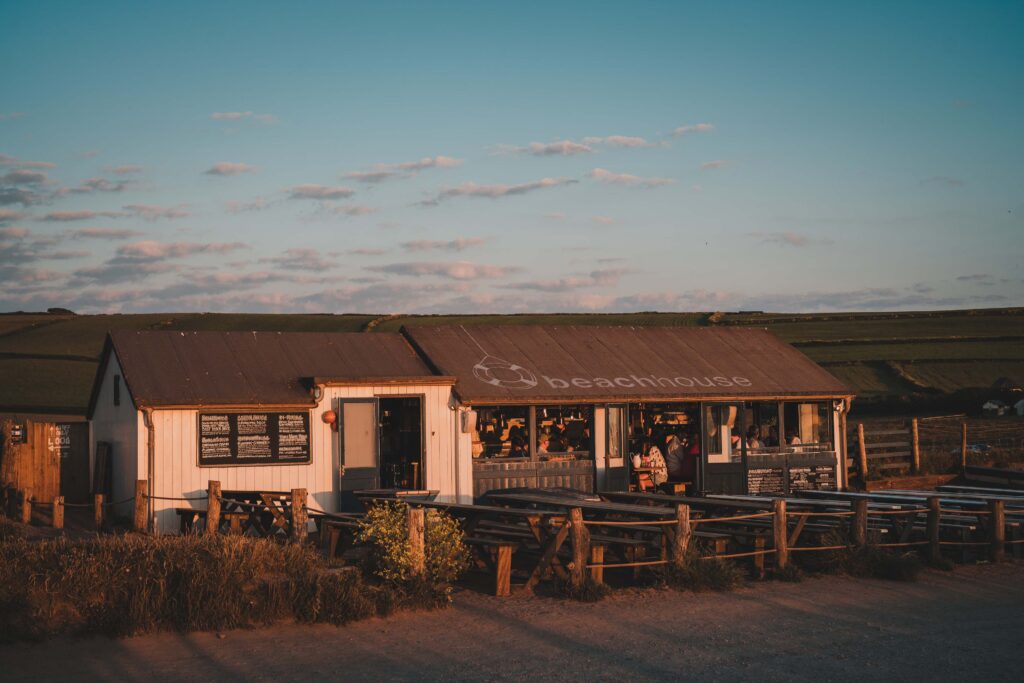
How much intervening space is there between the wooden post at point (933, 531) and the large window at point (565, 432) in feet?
23.4

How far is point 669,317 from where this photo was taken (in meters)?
67.0

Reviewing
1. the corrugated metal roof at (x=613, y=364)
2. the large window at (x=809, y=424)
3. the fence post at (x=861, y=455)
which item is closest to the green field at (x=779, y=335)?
the fence post at (x=861, y=455)

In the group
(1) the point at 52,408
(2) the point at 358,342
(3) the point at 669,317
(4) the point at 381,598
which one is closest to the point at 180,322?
(1) the point at 52,408

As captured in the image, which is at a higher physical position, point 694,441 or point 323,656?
point 694,441

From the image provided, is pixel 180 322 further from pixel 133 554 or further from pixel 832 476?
pixel 133 554

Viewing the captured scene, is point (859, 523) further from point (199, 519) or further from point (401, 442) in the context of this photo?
point (199, 519)

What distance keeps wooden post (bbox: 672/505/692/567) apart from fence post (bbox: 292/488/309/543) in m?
4.81

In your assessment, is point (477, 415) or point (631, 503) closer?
point (631, 503)

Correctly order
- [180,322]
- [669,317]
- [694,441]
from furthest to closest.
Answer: [669,317], [180,322], [694,441]

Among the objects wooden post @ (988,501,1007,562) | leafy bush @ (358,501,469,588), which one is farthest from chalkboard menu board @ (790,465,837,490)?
leafy bush @ (358,501,469,588)

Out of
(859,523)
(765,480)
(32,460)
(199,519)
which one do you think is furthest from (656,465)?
(32,460)

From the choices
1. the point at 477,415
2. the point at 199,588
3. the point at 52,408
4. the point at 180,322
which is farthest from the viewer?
the point at 180,322

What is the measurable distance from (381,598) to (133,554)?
8.63ft

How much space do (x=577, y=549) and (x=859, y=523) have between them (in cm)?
443
